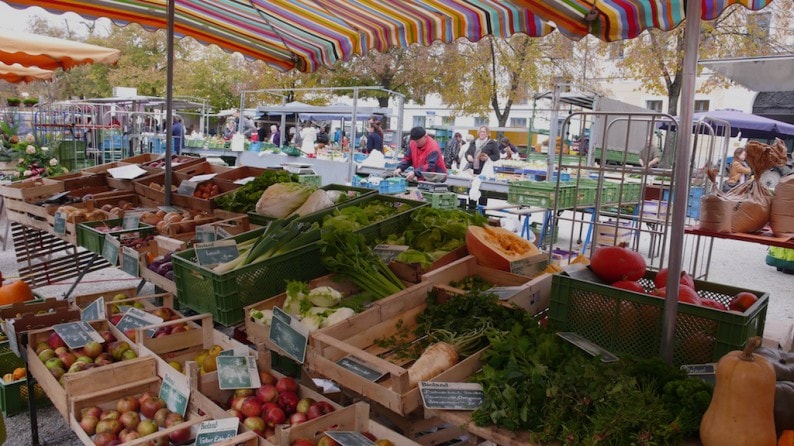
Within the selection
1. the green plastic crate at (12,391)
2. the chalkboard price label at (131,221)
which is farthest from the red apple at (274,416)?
the chalkboard price label at (131,221)

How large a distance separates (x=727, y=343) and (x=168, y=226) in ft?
11.7

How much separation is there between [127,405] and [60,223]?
259 cm

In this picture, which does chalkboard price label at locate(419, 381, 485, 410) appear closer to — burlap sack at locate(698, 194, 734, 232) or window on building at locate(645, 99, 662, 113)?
burlap sack at locate(698, 194, 734, 232)

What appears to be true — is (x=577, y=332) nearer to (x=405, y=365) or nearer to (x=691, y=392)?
(x=691, y=392)

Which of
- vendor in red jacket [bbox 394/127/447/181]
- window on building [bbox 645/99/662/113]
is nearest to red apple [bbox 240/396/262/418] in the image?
vendor in red jacket [bbox 394/127/447/181]

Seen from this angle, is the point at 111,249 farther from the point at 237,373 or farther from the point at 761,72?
the point at 761,72

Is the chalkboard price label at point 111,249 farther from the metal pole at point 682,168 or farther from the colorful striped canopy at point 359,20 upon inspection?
the metal pole at point 682,168

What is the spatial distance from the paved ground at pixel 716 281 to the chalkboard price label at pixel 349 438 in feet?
6.79

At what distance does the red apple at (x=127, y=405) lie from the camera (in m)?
2.60

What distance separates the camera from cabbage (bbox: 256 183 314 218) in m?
4.20

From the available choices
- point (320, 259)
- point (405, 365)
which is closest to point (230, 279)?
point (320, 259)

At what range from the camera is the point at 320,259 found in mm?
3309

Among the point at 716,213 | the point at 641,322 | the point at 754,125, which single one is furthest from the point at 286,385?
the point at 754,125

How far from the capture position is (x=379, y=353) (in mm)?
2627
